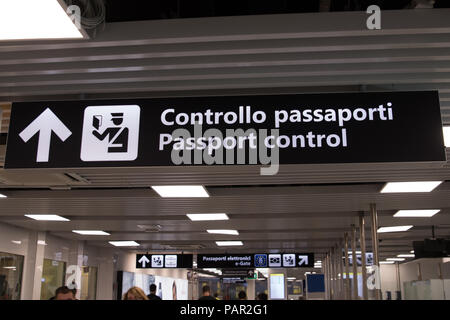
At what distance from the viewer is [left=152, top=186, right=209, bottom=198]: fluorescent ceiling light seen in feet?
24.2

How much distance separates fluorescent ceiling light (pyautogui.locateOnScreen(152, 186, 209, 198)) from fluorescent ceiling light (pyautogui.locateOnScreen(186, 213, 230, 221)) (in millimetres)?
2212

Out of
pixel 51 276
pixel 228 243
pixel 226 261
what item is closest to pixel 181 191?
pixel 51 276

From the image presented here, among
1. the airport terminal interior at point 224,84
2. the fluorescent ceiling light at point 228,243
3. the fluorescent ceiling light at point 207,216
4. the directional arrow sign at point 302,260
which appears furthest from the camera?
the directional arrow sign at point 302,260

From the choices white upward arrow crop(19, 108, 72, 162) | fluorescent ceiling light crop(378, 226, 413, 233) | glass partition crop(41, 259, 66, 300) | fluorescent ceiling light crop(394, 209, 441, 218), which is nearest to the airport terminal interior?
white upward arrow crop(19, 108, 72, 162)

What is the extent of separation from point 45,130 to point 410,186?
5687 millimetres

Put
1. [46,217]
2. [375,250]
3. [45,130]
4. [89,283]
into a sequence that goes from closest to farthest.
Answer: [45,130], [375,250], [46,217], [89,283]

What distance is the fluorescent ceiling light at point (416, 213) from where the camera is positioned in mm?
9962

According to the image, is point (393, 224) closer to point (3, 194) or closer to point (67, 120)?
point (3, 194)

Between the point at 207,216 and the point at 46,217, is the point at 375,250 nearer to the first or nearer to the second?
the point at 207,216

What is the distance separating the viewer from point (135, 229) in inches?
504

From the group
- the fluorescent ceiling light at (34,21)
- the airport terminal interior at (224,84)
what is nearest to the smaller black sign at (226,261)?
the airport terminal interior at (224,84)

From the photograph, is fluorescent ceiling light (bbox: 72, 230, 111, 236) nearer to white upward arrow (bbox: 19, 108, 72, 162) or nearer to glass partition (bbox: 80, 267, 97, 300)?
glass partition (bbox: 80, 267, 97, 300)

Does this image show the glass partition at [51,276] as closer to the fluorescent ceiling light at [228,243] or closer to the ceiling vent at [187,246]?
the ceiling vent at [187,246]

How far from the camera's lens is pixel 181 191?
763cm
